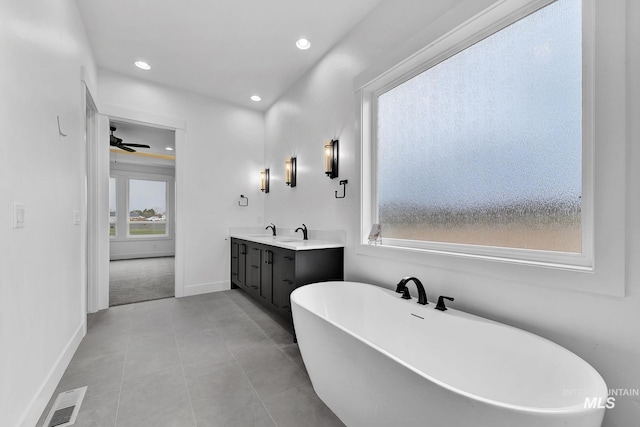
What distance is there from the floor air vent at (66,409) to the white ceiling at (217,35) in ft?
10.0

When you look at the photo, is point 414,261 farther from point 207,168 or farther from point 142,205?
point 142,205

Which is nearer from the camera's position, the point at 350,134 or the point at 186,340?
the point at 186,340

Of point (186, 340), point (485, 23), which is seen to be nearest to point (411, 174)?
point (485, 23)

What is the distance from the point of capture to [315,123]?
10.3ft

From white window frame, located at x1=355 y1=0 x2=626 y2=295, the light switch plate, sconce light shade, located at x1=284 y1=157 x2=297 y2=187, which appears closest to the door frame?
sconce light shade, located at x1=284 y1=157 x2=297 y2=187

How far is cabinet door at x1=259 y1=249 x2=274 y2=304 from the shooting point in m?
2.88

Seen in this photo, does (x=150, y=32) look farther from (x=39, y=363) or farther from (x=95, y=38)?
(x=39, y=363)

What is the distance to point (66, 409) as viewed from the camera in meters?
1.55

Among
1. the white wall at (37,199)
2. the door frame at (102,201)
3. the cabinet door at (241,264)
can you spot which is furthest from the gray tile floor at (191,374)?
the cabinet door at (241,264)

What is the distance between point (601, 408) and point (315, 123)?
302 cm

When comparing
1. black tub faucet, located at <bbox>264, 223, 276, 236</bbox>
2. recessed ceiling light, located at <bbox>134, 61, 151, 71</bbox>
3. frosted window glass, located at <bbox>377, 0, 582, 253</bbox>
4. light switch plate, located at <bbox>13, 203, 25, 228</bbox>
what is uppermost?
recessed ceiling light, located at <bbox>134, 61, 151, 71</bbox>

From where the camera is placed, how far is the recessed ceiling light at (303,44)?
2766 mm

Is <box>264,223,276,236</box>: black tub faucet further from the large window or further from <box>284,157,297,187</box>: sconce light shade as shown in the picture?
the large window

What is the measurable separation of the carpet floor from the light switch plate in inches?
102
